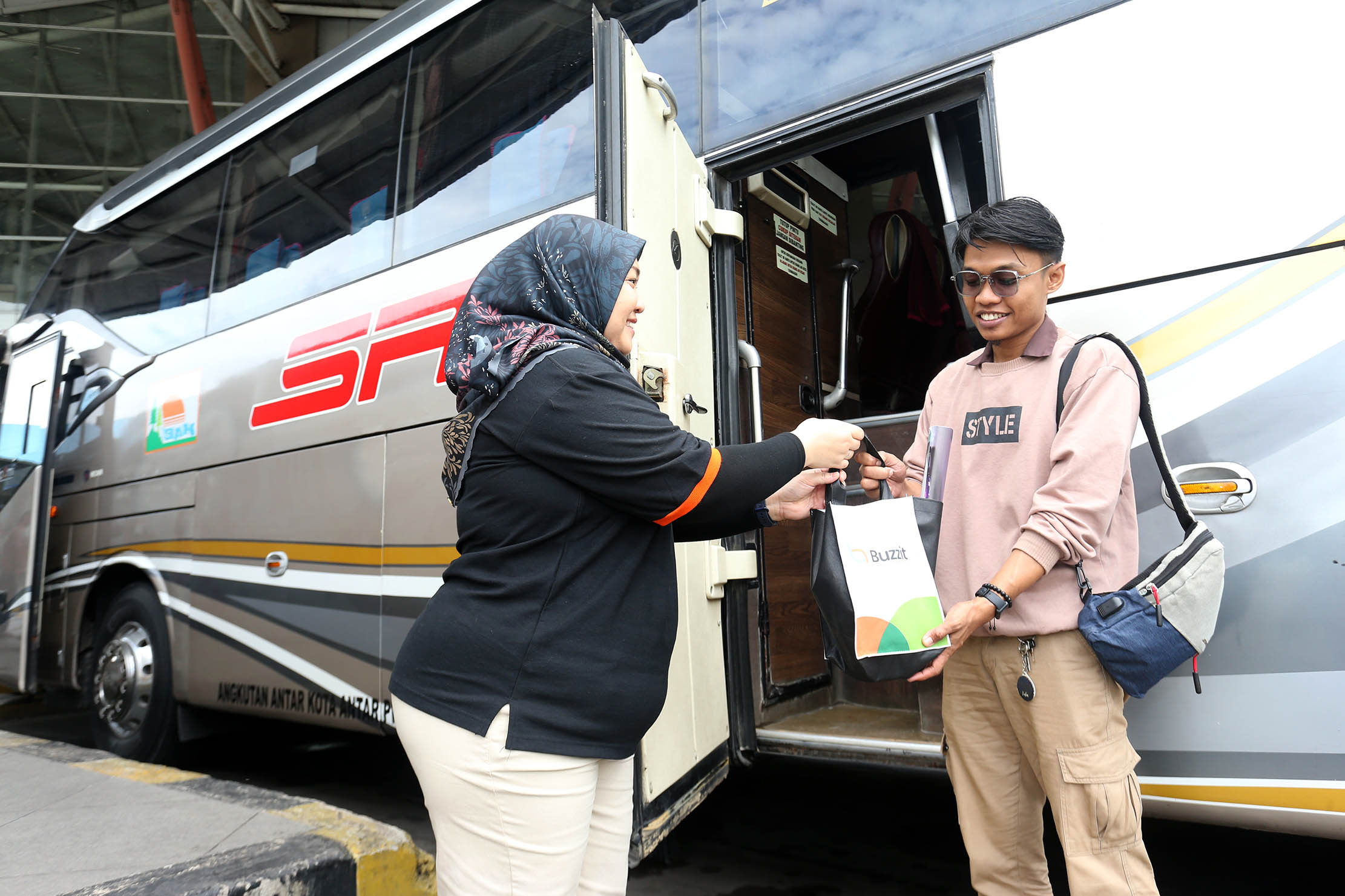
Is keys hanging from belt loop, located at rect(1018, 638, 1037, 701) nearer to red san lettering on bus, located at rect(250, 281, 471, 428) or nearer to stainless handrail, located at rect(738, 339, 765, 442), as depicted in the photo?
stainless handrail, located at rect(738, 339, 765, 442)

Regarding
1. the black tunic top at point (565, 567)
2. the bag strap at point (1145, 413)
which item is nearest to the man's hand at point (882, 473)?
the bag strap at point (1145, 413)

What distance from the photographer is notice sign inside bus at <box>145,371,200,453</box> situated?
3949 millimetres

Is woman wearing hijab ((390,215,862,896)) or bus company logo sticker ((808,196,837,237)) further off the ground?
bus company logo sticker ((808,196,837,237))

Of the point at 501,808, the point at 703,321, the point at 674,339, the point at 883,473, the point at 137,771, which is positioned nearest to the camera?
the point at 501,808

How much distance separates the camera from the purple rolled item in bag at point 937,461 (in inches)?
69.0

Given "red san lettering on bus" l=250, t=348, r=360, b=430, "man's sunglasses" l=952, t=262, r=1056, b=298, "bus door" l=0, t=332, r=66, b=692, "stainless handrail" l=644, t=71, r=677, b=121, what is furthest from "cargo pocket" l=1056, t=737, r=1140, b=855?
"bus door" l=0, t=332, r=66, b=692

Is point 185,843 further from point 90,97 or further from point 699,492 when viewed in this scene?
point 90,97

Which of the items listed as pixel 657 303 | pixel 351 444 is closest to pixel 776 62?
pixel 657 303

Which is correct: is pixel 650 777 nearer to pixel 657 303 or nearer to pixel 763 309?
pixel 657 303

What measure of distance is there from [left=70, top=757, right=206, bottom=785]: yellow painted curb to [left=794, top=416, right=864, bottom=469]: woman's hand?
2309 millimetres

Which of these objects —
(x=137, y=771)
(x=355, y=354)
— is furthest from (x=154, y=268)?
(x=137, y=771)

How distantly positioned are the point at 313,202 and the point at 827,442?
302 centimetres

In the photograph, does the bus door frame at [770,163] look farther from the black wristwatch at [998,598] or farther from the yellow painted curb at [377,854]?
the yellow painted curb at [377,854]

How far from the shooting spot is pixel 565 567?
128cm
